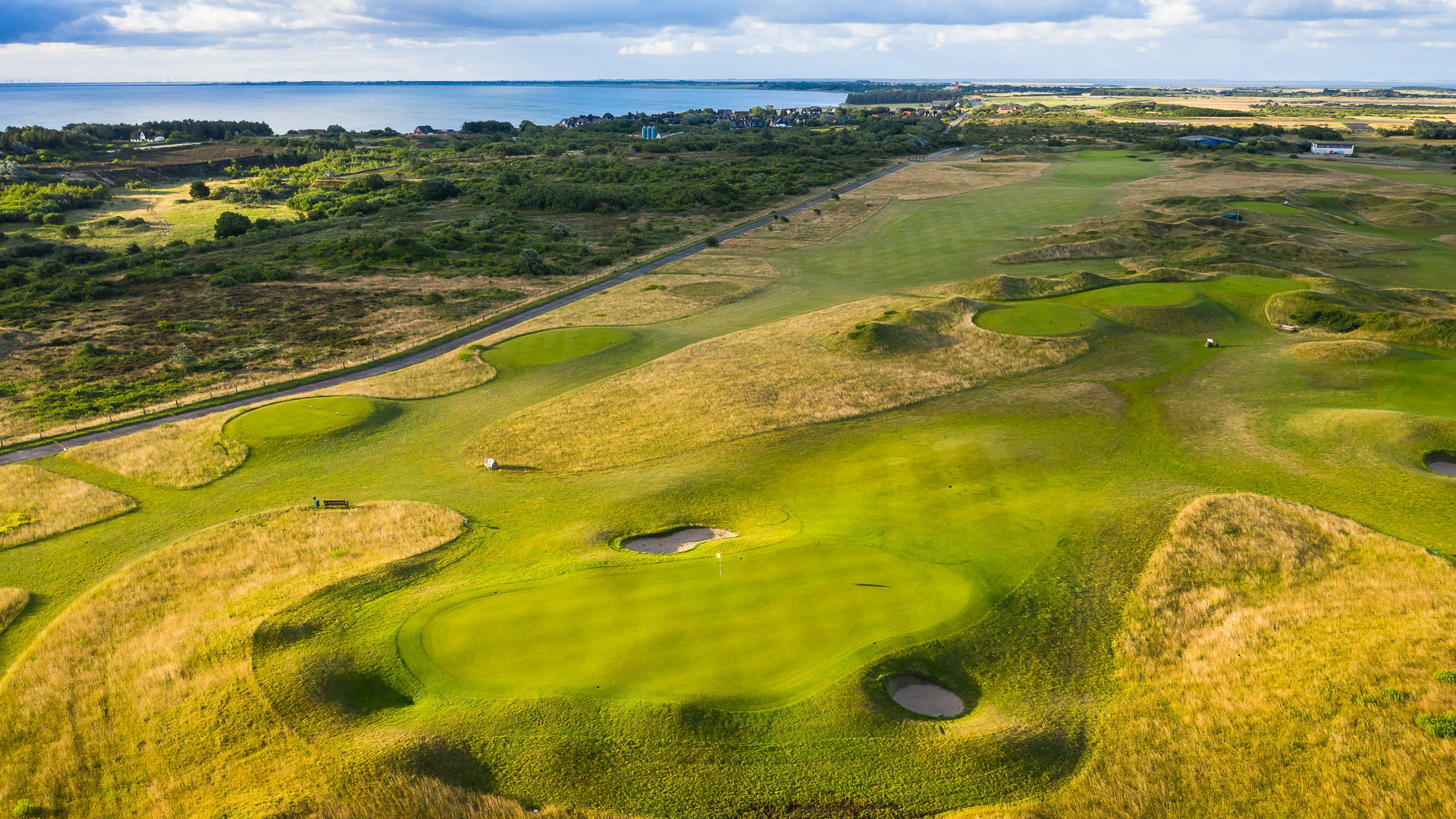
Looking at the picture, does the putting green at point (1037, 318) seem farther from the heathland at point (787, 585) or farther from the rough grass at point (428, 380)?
the rough grass at point (428, 380)

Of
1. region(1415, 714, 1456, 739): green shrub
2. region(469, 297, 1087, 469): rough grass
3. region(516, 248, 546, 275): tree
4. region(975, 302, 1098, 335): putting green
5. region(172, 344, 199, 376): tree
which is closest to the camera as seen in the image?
region(1415, 714, 1456, 739): green shrub

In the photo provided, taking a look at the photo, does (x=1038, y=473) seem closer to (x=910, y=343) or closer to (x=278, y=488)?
(x=910, y=343)

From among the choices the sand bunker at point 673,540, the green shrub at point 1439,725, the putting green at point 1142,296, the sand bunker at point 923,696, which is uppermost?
the putting green at point 1142,296

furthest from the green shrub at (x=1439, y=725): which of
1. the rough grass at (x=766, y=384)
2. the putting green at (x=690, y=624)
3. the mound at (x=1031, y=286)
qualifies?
the mound at (x=1031, y=286)

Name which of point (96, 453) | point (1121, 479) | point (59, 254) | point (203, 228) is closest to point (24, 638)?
point (96, 453)

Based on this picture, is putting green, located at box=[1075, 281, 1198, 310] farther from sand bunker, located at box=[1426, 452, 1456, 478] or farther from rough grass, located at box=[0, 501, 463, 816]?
rough grass, located at box=[0, 501, 463, 816]

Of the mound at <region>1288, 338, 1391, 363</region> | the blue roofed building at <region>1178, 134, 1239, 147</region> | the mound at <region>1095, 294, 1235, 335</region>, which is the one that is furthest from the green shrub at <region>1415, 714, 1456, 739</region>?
the blue roofed building at <region>1178, 134, 1239, 147</region>
